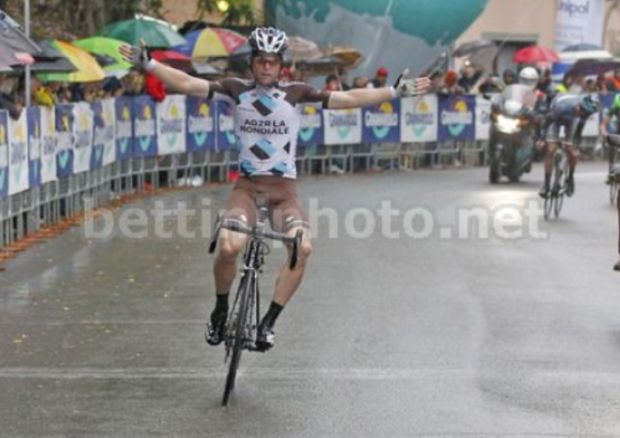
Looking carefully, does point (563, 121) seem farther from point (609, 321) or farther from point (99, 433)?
point (99, 433)

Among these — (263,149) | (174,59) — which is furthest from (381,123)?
(263,149)

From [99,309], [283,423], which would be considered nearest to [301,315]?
[99,309]

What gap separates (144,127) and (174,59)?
2229mm

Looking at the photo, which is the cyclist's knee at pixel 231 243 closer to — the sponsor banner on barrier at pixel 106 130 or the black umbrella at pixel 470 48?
the sponsor banner on barrier at pixel 106 130

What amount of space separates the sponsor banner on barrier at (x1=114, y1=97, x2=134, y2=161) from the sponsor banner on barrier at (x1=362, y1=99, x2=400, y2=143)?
25.1 feet

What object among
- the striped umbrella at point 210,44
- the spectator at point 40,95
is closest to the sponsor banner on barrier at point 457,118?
the striped umbrella at point 210,44

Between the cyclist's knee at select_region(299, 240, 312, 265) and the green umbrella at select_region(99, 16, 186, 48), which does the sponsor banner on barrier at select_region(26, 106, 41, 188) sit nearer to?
the green umbrella at select_region(99, 16, 186, 48)

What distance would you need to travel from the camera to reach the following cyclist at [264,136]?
9.90 m

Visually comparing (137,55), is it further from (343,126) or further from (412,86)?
(343,126)

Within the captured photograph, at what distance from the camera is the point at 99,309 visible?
1334 centimetres

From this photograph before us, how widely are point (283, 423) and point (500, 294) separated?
5.58 meters

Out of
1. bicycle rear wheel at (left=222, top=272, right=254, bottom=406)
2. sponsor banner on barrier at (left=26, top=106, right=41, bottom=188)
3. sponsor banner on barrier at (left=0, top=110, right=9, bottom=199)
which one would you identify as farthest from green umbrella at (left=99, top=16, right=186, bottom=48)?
bicycle rear wheel at (left=222, top=272, right=254, bottom=406)

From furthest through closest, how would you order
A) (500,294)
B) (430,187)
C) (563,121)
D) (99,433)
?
(430,187), (563,121), (500,294), (99,433)

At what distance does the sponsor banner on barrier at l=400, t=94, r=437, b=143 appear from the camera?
32.0m
